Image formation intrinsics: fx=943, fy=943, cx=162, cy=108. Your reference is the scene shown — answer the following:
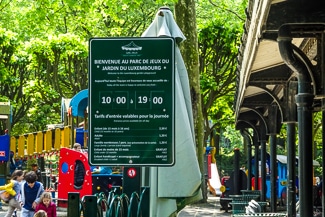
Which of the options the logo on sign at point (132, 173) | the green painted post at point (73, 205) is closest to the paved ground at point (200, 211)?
the logo on sign at point (132, 173)

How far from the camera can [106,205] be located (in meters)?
10.1

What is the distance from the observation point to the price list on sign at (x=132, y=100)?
760 cm

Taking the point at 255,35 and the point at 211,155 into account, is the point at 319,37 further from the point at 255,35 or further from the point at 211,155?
the point at 211,155

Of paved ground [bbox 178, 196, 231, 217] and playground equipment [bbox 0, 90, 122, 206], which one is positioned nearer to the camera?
playground equipment [bbox 0, 90, 122, 206]

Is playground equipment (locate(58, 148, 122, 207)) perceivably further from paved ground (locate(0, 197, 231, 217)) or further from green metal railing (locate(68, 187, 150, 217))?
green metal railing (locate(68, 187, 150, 217))

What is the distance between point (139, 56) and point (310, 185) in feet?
8.11

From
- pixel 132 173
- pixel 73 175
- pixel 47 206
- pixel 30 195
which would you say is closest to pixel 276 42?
pixel 132 173

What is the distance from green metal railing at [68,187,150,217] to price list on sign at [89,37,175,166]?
389 millimetres

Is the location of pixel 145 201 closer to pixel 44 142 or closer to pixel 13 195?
pixel 13 195

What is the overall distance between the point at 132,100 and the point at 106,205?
2694 mm

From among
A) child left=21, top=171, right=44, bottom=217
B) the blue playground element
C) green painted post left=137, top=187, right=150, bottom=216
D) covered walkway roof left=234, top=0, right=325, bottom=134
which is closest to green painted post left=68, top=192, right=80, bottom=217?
covered walkway roof left=234, top=0, right=325, bottom=134

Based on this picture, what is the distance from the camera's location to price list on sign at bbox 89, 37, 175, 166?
24.9 feet

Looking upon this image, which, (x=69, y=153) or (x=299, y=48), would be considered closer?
(x=299, y=48)

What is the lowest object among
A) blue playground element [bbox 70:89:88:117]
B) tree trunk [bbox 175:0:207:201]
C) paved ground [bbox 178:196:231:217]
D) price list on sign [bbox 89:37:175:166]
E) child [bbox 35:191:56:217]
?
paved ground [bbox 178:196:231:217]
